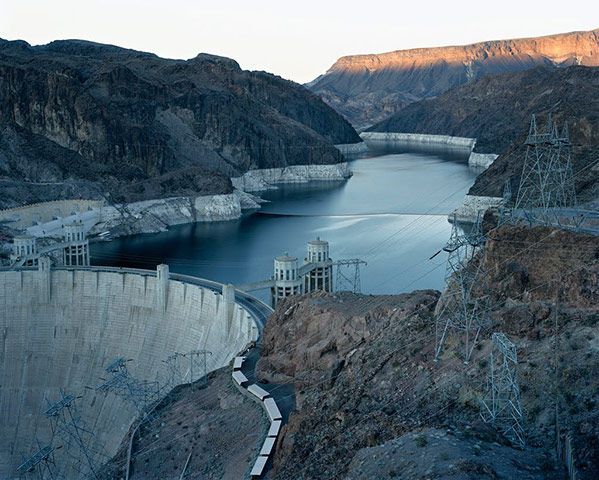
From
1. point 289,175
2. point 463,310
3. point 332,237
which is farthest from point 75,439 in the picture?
point 289,175

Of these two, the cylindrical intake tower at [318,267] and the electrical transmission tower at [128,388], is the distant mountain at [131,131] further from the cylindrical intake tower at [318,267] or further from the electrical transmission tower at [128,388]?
the electrical transmission tower at [128,388]

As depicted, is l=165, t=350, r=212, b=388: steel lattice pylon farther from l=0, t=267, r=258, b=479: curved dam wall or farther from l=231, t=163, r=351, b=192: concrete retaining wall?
l=231, t=163, r=351, b=192: concrete retaining wall

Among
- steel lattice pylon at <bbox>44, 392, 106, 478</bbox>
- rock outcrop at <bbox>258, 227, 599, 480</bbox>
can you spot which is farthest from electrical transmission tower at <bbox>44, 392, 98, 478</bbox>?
rock outcrop at <bbox>258, 227, 599, 480</bbox>

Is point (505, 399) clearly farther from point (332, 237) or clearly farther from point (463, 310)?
point (332, 237)

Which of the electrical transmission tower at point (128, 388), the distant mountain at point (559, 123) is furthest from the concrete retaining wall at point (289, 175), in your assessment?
the electrical transmission tower at point (128, 388)

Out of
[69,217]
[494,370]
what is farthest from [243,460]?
[69,217]
